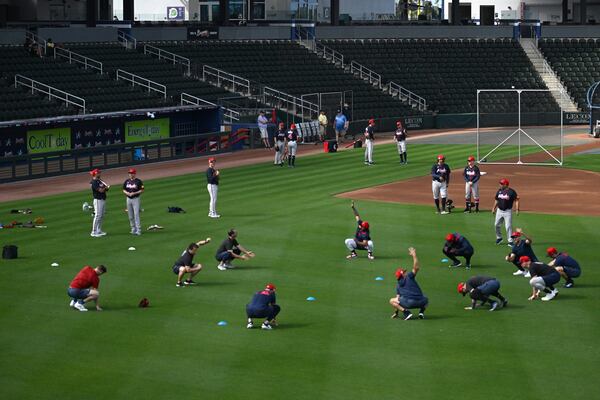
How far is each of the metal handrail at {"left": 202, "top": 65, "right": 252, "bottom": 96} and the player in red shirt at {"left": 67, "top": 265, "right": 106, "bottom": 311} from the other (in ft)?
157

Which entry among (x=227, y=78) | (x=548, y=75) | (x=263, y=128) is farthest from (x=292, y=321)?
(x=548, y=75)

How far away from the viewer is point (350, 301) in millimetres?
26219

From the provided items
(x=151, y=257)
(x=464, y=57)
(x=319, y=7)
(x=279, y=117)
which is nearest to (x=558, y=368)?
(x=151, y=257)

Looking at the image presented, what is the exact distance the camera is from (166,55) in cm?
7600

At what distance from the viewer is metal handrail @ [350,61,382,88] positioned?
8297cm

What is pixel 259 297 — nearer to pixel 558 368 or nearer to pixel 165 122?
pixel 558 368

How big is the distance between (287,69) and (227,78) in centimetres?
653

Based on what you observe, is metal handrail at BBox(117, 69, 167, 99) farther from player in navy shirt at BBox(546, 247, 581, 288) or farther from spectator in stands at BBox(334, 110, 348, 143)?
player in navy shirt at BBox(546, 247, 581, 288)

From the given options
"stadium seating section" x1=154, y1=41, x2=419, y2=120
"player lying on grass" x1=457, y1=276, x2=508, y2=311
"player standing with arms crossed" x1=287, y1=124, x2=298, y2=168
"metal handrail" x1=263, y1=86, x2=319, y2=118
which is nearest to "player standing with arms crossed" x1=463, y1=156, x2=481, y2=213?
"player lying on grass" x1=457, y1=276, x2=508, y2=311

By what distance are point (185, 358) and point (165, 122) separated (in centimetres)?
4054

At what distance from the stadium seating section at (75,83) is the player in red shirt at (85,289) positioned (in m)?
34.7

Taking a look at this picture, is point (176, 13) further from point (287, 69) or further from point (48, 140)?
point (48, 140)

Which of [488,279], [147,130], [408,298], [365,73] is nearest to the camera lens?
[408,298]

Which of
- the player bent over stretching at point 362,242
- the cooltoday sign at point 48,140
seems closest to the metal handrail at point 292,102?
the cooltoday sign at point 48,140
